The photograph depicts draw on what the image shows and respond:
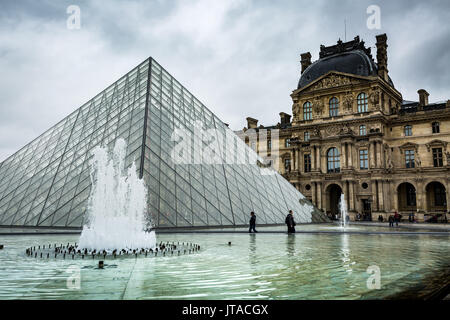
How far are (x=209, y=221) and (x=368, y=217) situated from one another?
31427 millimetres

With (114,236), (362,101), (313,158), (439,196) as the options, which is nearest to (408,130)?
(362,101)

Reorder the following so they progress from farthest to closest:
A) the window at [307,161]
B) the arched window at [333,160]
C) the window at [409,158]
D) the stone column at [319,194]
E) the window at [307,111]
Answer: the window at [307,111]
the window at [307,161]
the arched window at [333,160]
the stone column at [319,194]
the window at [409,158]

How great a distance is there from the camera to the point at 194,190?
18.6 meters

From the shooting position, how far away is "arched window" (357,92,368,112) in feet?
151

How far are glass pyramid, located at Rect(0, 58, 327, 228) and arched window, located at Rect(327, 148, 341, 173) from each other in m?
20.0

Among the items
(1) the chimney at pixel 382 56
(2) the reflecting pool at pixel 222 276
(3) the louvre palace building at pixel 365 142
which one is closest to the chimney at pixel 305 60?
(3) the louvre palace building at pixel 365 142

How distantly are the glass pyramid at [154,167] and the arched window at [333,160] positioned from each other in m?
20.0

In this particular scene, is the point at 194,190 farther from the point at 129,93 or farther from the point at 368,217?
the point at 368,217

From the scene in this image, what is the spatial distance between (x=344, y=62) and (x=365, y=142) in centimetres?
1160

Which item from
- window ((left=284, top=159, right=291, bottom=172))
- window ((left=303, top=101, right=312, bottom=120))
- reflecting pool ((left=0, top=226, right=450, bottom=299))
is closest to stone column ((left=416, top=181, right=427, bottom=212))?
window ((left=303, top=101, right=312, bottom=120))

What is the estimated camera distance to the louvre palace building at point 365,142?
4241 centimetres

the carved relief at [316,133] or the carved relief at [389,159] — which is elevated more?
the carved relief at [316,133]

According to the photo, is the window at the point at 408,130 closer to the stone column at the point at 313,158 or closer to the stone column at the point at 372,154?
the stone column at the point at 372,154

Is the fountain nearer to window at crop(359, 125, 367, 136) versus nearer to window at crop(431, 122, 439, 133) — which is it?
window at crop(359, 125, 367, 136)
